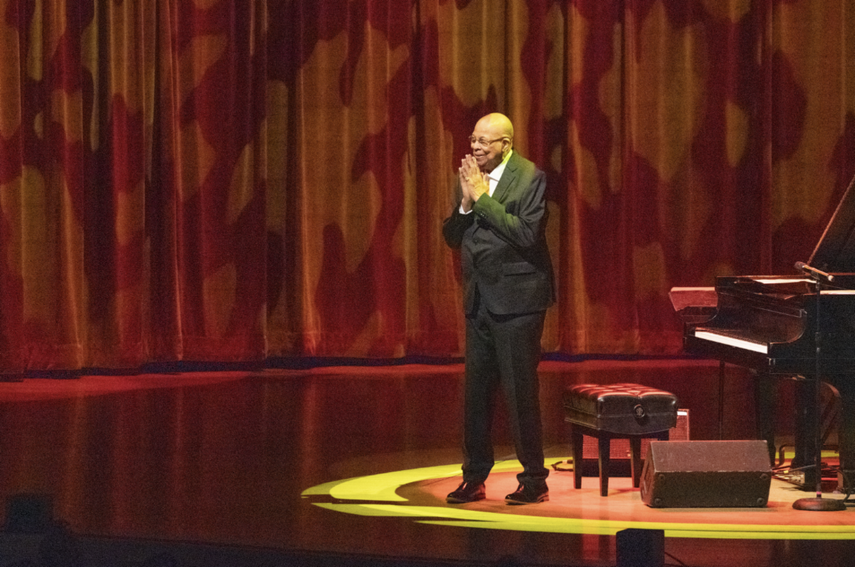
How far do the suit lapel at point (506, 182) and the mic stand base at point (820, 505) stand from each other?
149cm

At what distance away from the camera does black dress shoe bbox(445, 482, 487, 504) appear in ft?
15.6

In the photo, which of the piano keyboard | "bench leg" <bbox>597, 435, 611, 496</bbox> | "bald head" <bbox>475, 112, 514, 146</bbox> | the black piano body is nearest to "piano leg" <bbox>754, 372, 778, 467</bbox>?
the black piano body

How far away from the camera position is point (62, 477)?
5.18 meters

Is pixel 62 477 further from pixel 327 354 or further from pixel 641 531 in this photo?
pixel 327 354

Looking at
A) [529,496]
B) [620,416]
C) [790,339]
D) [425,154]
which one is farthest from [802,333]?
[425,154]

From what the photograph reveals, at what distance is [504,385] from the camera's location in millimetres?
4668

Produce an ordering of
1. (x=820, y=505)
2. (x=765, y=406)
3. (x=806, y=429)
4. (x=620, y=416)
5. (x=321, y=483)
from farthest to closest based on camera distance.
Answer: (x=765, y=406), (x=321, y=483), (x=806, y=429), (x=620, y=416), (x=820, y=505)

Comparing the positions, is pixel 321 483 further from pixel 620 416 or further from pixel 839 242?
pixel 839 242

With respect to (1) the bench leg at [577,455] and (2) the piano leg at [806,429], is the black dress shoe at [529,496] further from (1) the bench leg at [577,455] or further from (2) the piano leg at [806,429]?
(2) the piano leg at [806,429]

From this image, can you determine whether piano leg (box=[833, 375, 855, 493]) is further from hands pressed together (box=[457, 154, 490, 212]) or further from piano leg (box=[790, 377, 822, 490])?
hands pressed together (box=[457, 154, 490, 212])

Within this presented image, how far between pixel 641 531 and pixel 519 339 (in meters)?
1.48

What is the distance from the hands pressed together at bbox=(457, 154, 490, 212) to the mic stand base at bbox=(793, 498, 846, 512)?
1.55 meters

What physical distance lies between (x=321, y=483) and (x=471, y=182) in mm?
1401

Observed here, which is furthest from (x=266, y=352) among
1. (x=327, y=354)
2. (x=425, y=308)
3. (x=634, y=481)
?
(x=634, y=481)
